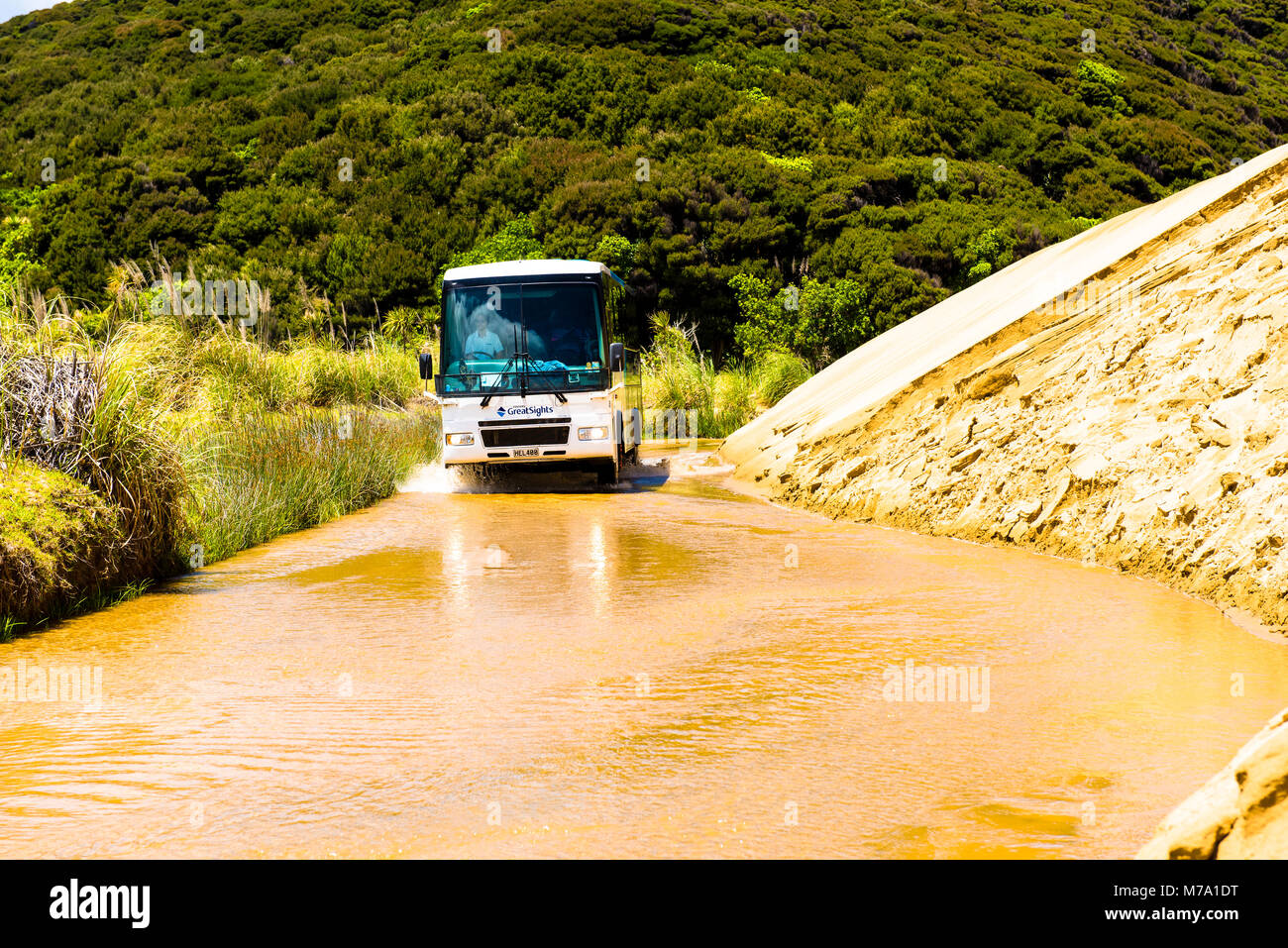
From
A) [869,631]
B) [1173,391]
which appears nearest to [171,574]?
[869,631]

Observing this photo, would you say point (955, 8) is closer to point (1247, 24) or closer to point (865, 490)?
point (1247, 24)

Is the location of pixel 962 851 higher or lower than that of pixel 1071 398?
lower

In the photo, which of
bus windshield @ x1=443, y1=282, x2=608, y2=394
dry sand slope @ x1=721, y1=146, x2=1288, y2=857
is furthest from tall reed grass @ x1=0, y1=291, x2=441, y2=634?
dry sand slope @ x1=721, y1=146, x2=1288, y2=857

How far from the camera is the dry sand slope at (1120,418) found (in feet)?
26.2

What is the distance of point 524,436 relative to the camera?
46.8 feet

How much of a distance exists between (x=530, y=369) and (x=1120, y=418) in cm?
716

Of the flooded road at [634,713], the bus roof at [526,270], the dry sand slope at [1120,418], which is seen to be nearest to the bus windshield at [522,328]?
the bus roof at [526,270]

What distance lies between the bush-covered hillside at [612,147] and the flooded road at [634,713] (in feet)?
73.6

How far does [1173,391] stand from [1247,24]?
73196 millimetres

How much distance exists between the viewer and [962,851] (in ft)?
12.4

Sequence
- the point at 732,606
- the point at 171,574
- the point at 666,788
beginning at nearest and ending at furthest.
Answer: the point at 666,788 < the point at 732,606 < the point at 171,574

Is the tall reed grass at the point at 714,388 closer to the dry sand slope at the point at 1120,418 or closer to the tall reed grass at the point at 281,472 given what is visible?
the tall reed grass at the point at 281,472

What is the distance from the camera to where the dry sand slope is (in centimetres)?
800

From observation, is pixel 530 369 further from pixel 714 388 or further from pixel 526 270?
pixel 714 388
